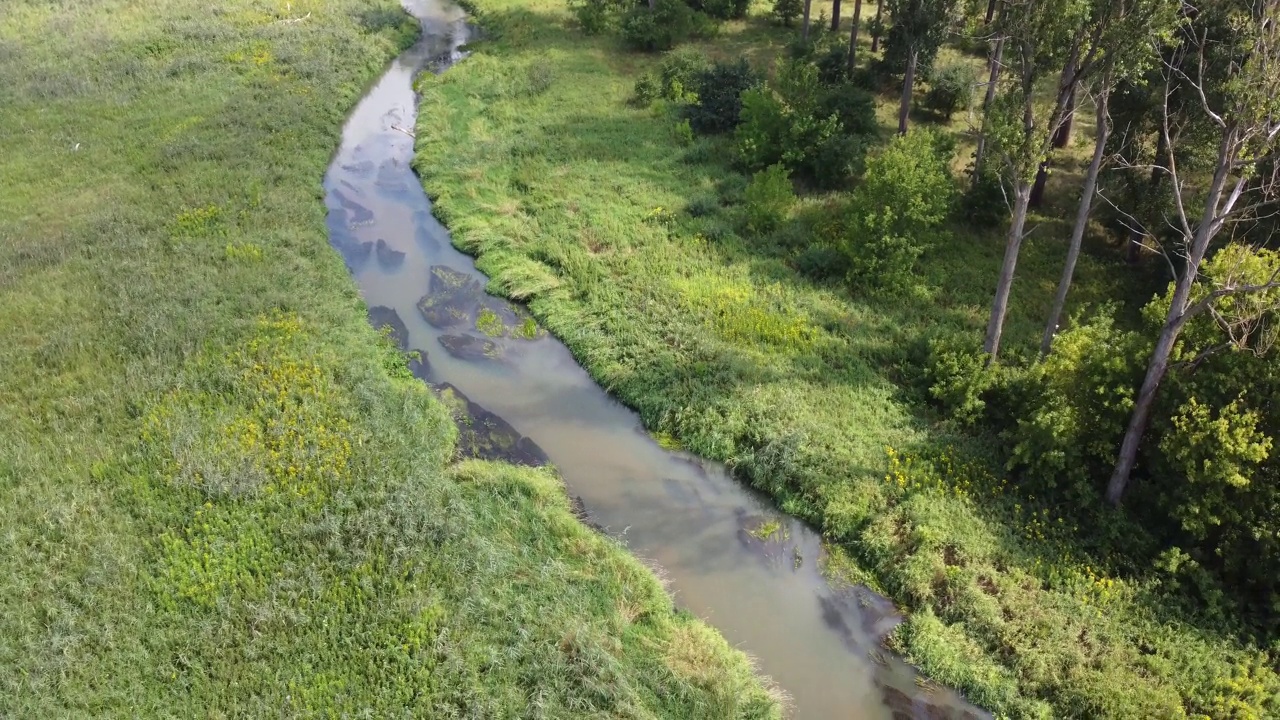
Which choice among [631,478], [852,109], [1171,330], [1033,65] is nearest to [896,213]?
[1033,65]

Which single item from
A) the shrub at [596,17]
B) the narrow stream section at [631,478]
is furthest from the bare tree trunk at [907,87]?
the shrub at [596,17]

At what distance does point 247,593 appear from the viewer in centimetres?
1237

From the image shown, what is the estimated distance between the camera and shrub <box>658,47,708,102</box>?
104 ft

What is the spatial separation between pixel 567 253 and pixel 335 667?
1365 cm

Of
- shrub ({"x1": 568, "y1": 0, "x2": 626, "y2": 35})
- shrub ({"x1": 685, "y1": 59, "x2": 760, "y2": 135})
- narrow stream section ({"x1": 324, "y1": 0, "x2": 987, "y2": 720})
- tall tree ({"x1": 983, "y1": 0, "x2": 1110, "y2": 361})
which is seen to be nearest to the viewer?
narrow stream section ({"x1": 324, "y1": 0, "x2": 987, "y2": 720})

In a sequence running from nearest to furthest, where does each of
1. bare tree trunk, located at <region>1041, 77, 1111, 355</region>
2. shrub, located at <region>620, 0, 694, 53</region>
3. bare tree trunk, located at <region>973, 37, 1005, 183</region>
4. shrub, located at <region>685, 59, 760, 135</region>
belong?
bare tree trunk, located at <region>1041, 77, 1111, 355</region> < bare tree trunk, located at <region>973, 37, 1005, 183</region> < shrub, located at <region>685, 59, 760, 135</region> < shrub, located at <region>620, 0, 694, 53</region>

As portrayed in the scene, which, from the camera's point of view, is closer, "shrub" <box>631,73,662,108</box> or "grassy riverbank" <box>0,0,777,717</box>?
"grassy riverbank" <box>0,0,777,717</box>

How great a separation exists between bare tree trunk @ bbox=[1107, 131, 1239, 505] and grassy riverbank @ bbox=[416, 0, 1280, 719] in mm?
1328

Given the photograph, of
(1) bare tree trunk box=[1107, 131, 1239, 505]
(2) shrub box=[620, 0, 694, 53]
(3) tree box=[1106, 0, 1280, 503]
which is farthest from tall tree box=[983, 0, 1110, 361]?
(2) shrub box=[620, 0, 694, 53]

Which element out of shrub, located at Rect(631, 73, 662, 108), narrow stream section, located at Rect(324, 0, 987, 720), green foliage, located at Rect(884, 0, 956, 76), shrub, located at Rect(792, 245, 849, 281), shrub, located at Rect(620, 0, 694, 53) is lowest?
narrow stream section, located at Rect(324, 0, 987, 720)

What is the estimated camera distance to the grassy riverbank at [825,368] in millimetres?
11945

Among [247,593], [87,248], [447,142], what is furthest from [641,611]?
[447,142]

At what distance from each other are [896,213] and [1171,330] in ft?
26.2

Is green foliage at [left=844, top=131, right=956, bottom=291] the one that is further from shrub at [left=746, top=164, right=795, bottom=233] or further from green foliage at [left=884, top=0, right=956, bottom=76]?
green foliage at [left=884, top=0, right=956, bottom=76]
